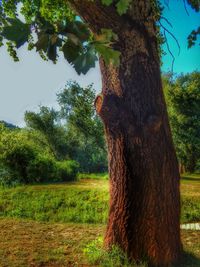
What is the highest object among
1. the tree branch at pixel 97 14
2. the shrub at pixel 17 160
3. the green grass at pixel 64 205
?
→ the tree branch at pixel 97 14

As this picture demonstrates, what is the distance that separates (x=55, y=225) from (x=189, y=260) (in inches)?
A: 146

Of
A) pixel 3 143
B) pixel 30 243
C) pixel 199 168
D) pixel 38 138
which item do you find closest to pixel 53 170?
pixel 3 143

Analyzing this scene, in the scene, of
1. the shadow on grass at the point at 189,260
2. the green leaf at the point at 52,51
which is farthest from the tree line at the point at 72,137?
the green leaf at the point at 52,51

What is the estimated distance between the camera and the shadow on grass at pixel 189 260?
4571mm

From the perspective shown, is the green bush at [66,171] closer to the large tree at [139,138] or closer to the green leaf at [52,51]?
the large tree at [139,138]

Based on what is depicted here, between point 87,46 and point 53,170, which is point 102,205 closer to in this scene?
point 53,170

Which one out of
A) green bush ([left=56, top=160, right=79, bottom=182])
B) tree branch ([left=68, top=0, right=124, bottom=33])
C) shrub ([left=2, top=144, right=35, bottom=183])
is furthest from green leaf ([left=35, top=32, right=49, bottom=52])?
green bush ([left=56, top=160, right=79, bottom=182])

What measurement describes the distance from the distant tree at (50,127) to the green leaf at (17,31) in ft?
104

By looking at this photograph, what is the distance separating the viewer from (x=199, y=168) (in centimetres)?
3338

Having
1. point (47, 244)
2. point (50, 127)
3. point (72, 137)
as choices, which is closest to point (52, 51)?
point (47, 244)

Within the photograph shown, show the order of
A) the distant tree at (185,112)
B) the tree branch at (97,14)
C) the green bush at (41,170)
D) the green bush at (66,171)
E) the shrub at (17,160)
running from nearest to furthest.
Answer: the tree branch at (97,14) < the green bush at (41,170) < the shrub at (17,160) < the green bush at (66,171) < the distant tree at (185,112)

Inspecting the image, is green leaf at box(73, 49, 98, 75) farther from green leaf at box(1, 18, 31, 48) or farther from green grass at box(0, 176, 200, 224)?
green grass at box(0, 176, 200, 224)

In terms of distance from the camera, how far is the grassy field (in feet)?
15.9

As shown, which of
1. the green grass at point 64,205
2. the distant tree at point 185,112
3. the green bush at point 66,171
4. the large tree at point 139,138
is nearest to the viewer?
the large tree at point 139,138
